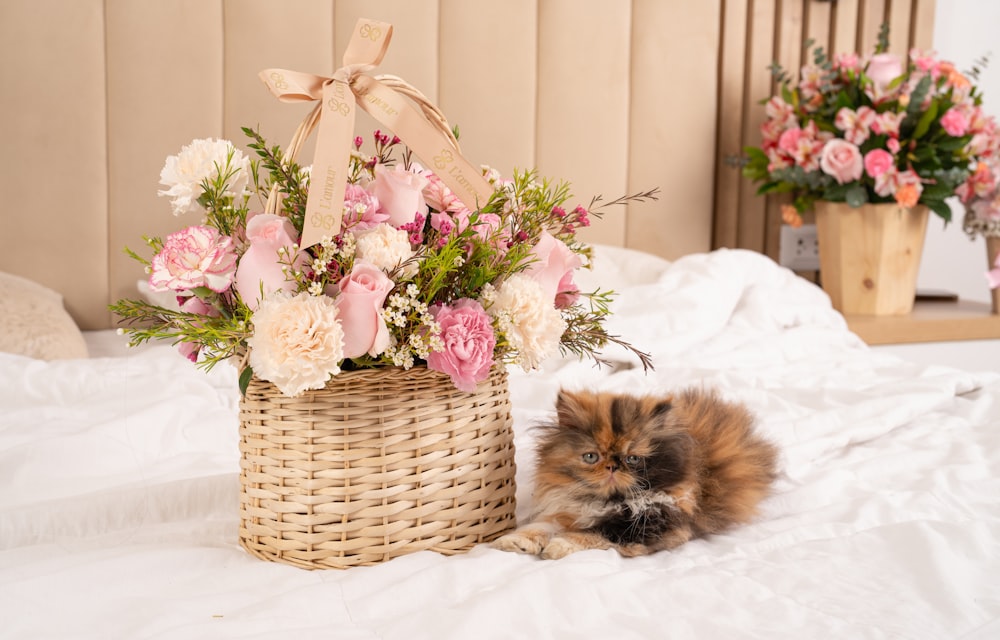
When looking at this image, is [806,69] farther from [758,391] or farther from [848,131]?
[758,391]

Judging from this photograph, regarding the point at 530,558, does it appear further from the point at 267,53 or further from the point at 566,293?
the point at 267,53

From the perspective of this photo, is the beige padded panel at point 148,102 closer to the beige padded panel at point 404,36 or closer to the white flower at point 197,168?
the beige padded panel at point 404,36

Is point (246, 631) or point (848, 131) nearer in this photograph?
point (246, 631)

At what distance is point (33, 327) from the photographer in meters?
1.65

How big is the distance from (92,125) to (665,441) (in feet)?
5.64

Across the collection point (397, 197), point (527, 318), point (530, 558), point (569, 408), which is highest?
point (397, 197)

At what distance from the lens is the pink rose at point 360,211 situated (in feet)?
2.72

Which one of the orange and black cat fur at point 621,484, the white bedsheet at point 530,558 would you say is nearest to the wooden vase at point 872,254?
the white bedsheet at point 530,558

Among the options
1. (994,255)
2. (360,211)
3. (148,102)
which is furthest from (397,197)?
(994,255)

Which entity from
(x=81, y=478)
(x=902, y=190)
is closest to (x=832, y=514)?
(x=81, y=478)

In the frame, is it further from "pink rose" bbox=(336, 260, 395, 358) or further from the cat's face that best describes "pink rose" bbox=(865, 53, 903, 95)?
"pink rose" bbox=(336, 260, 395, 358)

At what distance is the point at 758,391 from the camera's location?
1.47m

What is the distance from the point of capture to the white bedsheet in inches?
28.7

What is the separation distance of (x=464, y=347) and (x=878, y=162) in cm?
181
